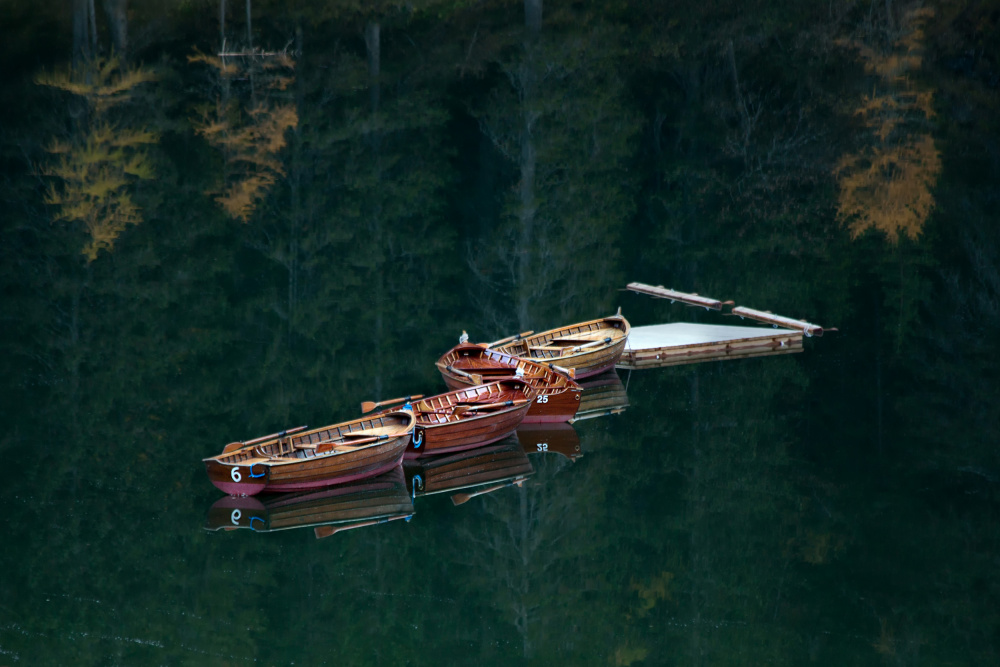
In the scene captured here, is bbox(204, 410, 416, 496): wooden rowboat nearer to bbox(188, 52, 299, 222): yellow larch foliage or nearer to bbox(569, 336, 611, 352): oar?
bbox(569, 336, 611, 352): oar

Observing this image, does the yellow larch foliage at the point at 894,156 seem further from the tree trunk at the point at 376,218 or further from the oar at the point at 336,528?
the oar at the point at 336,528

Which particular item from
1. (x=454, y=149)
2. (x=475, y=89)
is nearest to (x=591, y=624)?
(x=454, y=149)

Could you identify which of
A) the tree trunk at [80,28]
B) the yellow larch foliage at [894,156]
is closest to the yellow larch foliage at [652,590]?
the yellow larch foliage at [894,156]

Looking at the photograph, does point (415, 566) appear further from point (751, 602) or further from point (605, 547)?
point (751, 602)

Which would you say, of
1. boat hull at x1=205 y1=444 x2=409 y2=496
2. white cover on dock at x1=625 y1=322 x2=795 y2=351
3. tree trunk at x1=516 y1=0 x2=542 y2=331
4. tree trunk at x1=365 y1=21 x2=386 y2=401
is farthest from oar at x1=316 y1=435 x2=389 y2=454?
tree trunk at x1=516 y1=0 x2=542 y2=331

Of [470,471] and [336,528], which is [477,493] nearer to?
[470,471]

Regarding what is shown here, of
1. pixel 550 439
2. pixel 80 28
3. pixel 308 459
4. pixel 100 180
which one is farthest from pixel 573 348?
pixel 80 28
